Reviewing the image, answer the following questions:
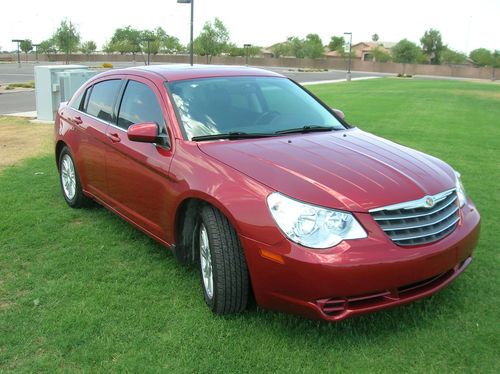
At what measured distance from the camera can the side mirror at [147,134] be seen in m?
3.80

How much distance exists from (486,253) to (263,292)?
7.87 ft

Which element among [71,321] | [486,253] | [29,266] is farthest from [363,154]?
[29,266]

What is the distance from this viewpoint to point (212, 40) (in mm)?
80188

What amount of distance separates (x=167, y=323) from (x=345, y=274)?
1266 millimetres

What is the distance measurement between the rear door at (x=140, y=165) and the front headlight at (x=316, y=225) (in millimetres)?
1120

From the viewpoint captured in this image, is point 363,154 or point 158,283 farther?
point 158,283

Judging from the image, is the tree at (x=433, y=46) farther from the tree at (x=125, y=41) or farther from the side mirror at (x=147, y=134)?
the side mirror at (x=147, y=134)

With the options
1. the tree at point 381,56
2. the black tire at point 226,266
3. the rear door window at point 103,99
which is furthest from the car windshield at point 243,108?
the tree at point 381,56

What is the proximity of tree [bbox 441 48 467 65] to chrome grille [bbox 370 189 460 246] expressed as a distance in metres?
109

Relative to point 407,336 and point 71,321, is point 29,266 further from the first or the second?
point 407,336

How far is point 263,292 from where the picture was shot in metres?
3.06

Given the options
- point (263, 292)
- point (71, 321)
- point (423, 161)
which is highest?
point (423, 161)

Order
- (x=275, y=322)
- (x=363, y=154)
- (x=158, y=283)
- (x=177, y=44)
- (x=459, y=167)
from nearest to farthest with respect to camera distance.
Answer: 1. (x=275, y=322)
2. (x=363, y=154)
3. (x=158, y=283)
4. (x=459, y=167)
5. (x=177, y=44)

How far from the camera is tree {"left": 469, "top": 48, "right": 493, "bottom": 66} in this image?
98.2m
